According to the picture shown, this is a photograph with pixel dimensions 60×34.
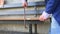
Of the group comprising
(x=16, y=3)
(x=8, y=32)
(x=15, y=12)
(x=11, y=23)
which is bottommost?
(x=8, y=32)

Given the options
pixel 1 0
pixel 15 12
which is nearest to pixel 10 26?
pixel 15 12

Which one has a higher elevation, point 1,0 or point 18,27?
point 1,0

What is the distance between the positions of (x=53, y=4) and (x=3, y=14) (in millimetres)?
1294

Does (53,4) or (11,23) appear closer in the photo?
(53,4)

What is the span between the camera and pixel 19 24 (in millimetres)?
2197

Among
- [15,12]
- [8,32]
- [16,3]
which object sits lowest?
[8,32]

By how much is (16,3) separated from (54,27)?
107 centimetres

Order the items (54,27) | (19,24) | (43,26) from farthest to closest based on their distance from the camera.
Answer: (19,24) < (43,26) < (54,27)

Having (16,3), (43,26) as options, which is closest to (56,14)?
(43,26)

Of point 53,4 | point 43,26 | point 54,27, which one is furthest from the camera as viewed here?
point 43,26

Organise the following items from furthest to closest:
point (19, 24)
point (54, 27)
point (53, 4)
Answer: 1. point (19, 24)
2. point (54, 27)
3. point (53, 4)

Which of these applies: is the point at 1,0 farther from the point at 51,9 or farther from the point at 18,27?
the point at 51,9

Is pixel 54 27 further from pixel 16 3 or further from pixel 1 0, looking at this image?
pixel 1 0

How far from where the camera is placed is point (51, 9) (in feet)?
3.54
